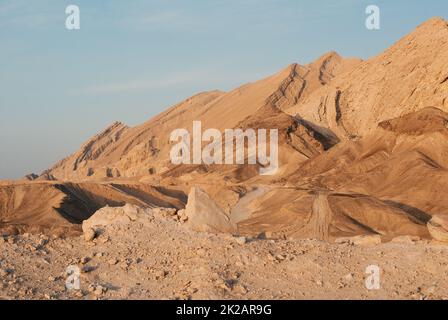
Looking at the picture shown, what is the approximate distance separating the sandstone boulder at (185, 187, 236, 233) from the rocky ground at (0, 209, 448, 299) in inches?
8.6

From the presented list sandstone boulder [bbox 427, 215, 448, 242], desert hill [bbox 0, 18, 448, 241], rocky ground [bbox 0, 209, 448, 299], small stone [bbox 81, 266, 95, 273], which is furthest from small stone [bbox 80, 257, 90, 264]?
desert hill [bbox 0, 18, 448, 241]

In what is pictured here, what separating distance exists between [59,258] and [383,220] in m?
22.9

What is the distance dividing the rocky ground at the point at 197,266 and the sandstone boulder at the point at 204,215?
0.22m

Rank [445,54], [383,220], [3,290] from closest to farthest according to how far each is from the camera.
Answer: [3,290], [383,220], [445,54]

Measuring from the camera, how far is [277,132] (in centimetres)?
5825

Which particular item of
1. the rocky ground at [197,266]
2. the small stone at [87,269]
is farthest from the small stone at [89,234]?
the small stone at [87,269]

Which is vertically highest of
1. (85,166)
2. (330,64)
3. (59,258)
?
(330,64)

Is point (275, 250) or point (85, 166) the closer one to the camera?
point (275, 250)

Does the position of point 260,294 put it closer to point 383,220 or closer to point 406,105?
point 383,220

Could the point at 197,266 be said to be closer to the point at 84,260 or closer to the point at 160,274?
the point at 160,274

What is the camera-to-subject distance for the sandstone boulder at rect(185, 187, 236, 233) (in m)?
10.9

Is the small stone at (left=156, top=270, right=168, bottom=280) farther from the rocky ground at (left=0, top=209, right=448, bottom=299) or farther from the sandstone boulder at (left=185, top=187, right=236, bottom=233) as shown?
the sandstone boulder at (left=185, top=187, right=236, bottom=233)

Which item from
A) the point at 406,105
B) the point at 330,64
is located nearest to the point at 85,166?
the point at 330,64

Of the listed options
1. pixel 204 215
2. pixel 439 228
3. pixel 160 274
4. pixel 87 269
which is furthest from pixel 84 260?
pixel 439 228
